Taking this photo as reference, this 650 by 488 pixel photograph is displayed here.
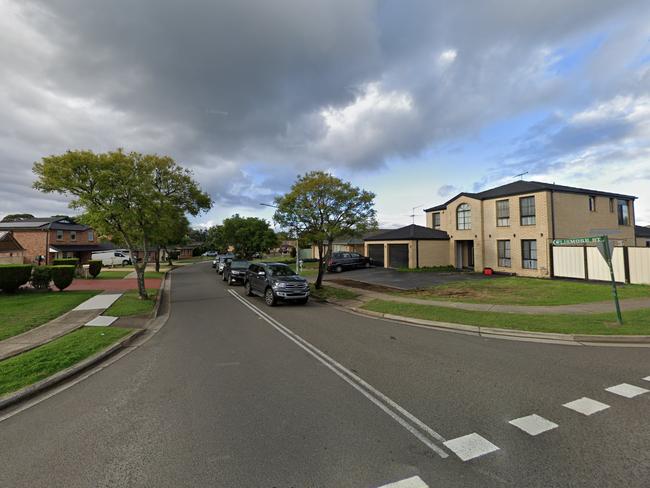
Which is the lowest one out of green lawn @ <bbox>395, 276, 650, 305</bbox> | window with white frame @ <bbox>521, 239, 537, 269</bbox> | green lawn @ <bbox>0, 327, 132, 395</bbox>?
green lawn @ <bbox>0, 327, 132, 395</bbox>

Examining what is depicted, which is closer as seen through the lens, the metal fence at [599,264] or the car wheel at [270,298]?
the car wheel at [270,298]

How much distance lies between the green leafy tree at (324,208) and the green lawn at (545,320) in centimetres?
622

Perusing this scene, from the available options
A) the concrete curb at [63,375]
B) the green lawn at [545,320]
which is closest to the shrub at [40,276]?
the concrete curb at [63,375]

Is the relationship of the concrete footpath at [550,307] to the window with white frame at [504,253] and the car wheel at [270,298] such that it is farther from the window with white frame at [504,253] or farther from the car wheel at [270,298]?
the window with white frame at [504,253]

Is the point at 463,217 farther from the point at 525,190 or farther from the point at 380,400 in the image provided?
the point at 380,400

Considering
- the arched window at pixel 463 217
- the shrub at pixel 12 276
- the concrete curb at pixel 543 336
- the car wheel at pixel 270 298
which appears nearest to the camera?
the concrete curb at pixel 543 336

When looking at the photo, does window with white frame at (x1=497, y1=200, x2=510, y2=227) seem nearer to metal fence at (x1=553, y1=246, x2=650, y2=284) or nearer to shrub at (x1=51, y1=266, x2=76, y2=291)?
metal fence at (x1=553, y1=246, x2=650, y2=284)

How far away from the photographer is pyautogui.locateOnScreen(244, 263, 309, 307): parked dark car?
12852 millimetres

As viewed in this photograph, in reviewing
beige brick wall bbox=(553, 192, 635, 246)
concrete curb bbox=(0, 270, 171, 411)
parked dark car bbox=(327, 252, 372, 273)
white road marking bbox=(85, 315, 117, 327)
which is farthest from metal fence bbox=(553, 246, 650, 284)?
white road marking bbox=(85, 315, 117, 327)

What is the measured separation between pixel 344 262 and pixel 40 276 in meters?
21.2

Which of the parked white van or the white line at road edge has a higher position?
the parked white van

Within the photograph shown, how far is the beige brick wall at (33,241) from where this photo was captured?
3550cm

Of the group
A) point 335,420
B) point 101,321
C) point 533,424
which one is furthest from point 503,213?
point 101,321

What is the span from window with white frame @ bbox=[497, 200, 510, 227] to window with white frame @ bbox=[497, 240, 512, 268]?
53.7 inches
